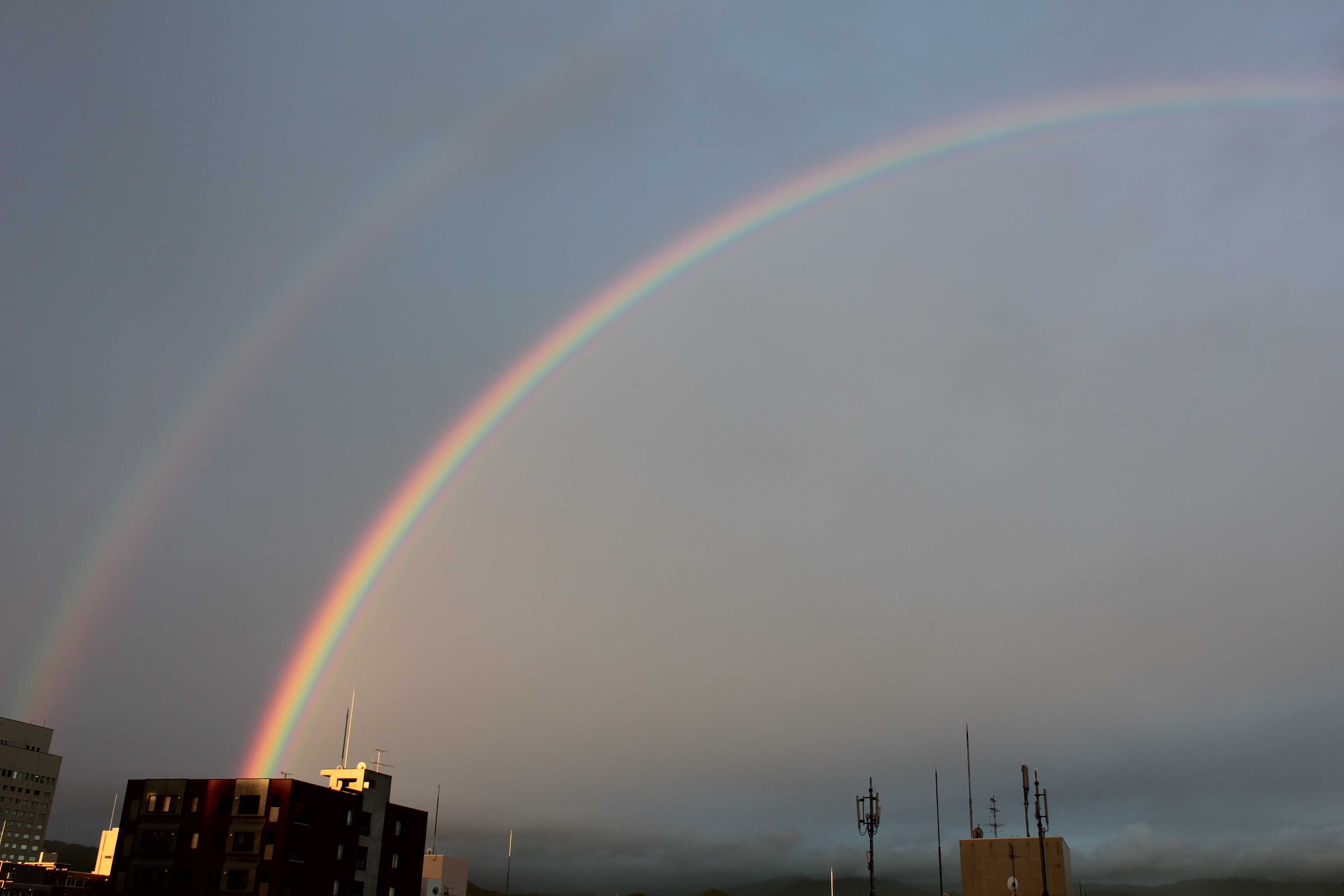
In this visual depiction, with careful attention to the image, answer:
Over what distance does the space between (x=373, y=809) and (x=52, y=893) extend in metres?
55.9

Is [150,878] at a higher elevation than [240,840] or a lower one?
lower

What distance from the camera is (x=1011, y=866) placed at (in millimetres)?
94875

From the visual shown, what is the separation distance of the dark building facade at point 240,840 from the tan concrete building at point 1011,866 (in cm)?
5864

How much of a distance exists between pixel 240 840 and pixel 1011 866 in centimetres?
6889

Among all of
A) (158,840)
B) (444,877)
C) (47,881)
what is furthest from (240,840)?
(47,881)

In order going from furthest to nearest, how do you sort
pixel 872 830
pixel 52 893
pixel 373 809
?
pixel 52 893 < pixel 373 809 < pixel 872 830

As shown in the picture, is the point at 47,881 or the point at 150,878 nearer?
the point at 150,878

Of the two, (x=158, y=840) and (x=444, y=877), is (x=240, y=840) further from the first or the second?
(x=444, y=877)

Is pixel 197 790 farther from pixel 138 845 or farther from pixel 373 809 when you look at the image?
pixel 373 809

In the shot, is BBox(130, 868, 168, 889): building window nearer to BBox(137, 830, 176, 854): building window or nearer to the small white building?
BBox(137, 830, 176, 854): building window

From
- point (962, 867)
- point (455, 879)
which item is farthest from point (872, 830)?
point (455, 879)

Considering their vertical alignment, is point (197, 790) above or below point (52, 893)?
above

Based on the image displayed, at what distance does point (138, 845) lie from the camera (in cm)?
10331

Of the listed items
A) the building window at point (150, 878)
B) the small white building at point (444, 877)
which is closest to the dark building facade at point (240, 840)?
the building window at point (150, 878)
